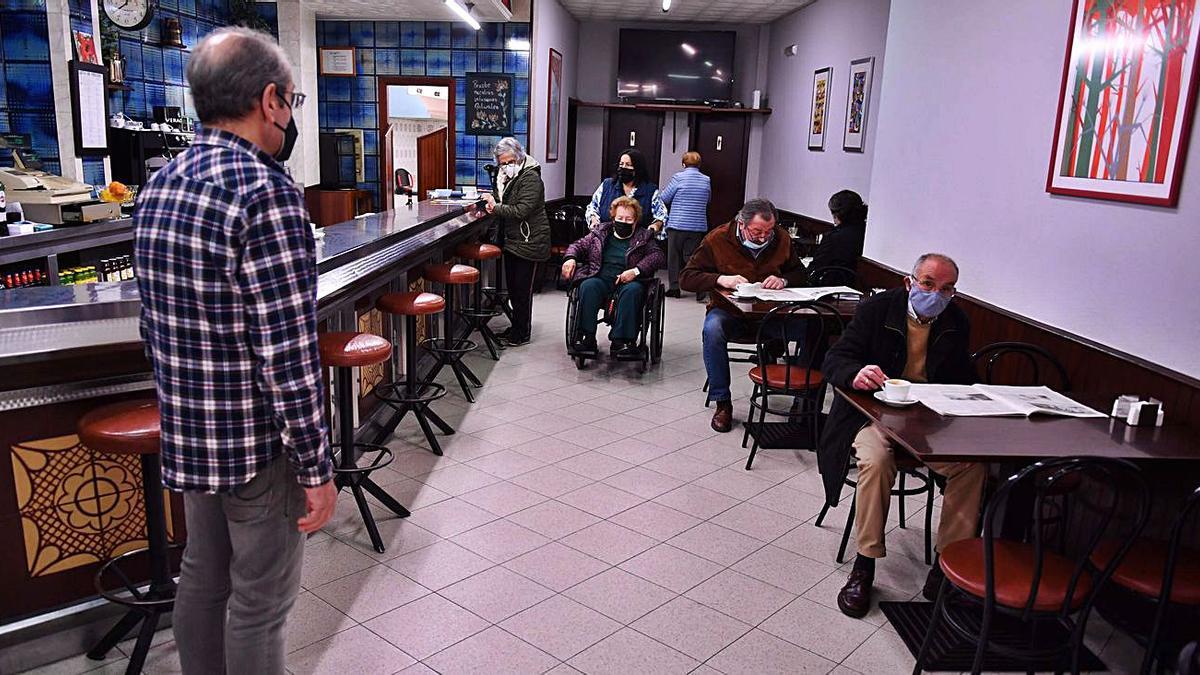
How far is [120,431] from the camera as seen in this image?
244cm

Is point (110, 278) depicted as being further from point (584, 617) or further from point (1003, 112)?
point (1003, 112)

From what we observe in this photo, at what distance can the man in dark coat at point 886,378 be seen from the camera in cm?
319

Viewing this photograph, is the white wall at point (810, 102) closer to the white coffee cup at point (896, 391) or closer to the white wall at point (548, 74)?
the white wall at point (548, 74)

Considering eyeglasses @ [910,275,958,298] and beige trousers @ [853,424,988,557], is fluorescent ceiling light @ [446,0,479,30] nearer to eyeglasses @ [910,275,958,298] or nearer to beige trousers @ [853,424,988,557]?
eyeglasses @ [910,275,958,298]

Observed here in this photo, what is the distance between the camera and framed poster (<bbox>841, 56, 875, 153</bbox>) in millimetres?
Result: 7887

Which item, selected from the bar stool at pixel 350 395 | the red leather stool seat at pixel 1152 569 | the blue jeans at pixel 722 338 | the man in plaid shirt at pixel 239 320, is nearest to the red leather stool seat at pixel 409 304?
the bar stool at pixel 350 395

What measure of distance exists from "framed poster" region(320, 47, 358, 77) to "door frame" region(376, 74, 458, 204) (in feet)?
1.06

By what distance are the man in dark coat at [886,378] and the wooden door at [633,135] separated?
879 centimetres

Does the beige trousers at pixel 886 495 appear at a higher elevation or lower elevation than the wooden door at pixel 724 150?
lower

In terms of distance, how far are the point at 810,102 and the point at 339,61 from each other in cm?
530

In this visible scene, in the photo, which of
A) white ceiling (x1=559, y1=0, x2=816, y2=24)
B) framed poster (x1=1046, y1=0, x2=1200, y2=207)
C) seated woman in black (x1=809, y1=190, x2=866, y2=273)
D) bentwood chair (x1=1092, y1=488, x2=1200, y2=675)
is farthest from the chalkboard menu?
bentwood chair (x1=1092, y1=488, x2=1200, y2=675)

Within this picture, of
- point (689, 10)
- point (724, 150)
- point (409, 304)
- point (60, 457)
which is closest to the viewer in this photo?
point (60, 457)

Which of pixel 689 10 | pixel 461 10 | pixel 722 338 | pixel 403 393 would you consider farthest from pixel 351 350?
pixel 689 10

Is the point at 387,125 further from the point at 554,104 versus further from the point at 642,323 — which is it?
the point at 642,323
